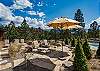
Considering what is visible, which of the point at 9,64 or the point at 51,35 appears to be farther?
the point at 51,35

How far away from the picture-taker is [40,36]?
155 ft

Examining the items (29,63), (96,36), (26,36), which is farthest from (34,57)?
(96,36)

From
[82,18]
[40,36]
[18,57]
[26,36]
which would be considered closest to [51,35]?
[40,36]

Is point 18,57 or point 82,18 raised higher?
point 82,18

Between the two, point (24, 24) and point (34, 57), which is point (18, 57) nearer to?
point (34, 57)

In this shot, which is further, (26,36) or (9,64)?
(26,36)

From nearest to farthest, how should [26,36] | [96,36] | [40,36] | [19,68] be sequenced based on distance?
[19,68], [26,36], [40,36], [96,36]

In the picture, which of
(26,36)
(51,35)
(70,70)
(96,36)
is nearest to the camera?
(70,70)

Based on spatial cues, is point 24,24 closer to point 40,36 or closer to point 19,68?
point 40,36

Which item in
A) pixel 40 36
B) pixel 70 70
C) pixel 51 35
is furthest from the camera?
pixel 51 35

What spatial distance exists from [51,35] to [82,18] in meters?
14.8

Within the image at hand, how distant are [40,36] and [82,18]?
1999 centimetres

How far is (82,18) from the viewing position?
61625mm

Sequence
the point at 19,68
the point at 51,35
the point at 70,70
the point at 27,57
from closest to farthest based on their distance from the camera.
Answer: the point at 70,70, the point at 19,68, the point at 27,57, the point at 51,35
